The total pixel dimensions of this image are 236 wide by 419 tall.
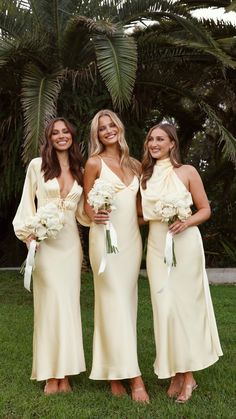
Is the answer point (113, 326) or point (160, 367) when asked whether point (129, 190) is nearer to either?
point (113, 326)

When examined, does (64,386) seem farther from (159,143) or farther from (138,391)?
(159,143)

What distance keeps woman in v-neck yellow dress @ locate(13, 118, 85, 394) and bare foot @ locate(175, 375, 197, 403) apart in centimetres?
87

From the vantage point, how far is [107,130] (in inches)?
196

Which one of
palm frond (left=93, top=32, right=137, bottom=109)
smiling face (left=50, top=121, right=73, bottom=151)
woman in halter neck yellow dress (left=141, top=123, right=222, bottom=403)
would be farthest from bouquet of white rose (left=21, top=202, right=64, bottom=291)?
palm frond (left=93, top=32, right=137, bottom=109)

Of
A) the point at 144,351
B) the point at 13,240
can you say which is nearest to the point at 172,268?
the point at 144,351

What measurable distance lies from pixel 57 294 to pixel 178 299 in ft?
3.37

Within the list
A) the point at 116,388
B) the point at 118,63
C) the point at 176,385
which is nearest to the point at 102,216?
the point at 116,388

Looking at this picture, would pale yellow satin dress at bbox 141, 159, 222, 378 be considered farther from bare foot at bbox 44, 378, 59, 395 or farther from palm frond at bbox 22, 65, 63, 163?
palm frond at bbox 22, 65, 63, 163

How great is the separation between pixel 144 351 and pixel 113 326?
162cm

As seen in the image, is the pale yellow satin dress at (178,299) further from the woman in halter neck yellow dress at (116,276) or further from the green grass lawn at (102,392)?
the green grass lawn at (102,392)

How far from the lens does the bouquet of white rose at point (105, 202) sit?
15.0 ft

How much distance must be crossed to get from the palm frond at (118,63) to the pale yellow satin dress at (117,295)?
3.28 metres

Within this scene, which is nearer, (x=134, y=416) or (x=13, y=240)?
(x=134, y=416)

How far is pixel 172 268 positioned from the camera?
4.77 m
